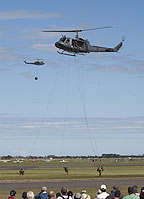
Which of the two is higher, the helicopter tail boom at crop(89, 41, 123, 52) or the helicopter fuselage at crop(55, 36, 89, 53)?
the helicopter tail boom at crop(89, 41, 123, 52)

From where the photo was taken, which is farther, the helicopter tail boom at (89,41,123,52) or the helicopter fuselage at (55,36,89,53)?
the helicopter tail boom at (89,41,123,52)

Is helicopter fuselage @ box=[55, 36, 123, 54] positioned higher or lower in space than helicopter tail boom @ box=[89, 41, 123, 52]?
lower

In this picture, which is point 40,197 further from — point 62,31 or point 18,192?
point 62,31

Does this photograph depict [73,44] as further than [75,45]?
No

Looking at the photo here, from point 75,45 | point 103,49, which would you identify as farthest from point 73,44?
point 103,49

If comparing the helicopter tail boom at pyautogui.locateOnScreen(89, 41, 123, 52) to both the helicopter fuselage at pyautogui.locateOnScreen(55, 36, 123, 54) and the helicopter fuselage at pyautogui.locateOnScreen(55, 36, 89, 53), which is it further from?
the helicopter fuselage at pyautogui.locateOnScreen(55, 36, 89, 53)

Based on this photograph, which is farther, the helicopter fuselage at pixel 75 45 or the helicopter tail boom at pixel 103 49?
the helicopter tail boom at pixel 103 49

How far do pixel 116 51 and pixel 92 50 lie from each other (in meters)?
6.86

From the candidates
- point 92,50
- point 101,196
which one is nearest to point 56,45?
point 92,50

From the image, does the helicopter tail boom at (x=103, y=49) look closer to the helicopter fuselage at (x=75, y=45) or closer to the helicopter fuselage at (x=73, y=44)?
the helicopter fuselage at (x=75, y=45)

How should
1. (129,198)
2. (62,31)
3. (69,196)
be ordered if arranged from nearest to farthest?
(129,198), (69,196), (62,31)

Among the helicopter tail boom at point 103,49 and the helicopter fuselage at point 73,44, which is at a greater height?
the helicopter tail boom at point 103,49

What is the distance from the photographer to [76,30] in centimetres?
5250

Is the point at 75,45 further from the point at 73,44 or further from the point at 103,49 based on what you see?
the point at 103,49
